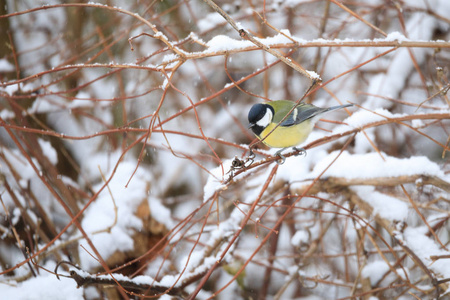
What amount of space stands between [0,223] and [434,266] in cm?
256

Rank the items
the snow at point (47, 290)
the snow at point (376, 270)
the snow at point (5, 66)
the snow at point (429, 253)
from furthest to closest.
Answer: the snow at point (5, 66) < the snow at point (376, 270) < the snow at point (47, 290) < the snow at point (429, 253)

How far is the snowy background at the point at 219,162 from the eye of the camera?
1651 mm

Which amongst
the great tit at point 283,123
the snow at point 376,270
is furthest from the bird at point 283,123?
the snow at point 376,270

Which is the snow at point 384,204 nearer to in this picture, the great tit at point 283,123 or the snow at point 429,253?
the snow at point 429,253

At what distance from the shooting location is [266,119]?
206cm

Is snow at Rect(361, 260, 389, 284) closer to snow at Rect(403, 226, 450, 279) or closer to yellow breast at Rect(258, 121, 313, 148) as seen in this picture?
snow at Rect(403, 226, 450, 279)

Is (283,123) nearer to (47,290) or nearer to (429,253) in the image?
(429,253)

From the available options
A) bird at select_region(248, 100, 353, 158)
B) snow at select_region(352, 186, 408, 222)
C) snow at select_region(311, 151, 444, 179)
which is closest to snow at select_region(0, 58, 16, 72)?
bird at select_region(248, 100, 353, 158)

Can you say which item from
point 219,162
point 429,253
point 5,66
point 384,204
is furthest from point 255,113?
point 5,66

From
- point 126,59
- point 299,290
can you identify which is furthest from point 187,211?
point 126,59

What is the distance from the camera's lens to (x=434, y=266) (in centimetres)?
182

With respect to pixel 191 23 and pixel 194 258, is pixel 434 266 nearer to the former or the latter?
pixel 194 258

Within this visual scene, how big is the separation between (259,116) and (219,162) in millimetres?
535

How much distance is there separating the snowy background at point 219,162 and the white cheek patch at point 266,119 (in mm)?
186
